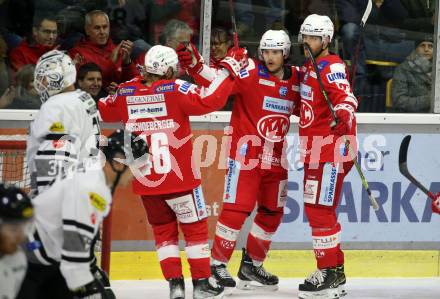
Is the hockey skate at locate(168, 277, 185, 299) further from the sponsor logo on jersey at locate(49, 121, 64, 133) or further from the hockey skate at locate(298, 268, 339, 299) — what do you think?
the sponsor logo on jersey at locate(49, 121, 64, 133)

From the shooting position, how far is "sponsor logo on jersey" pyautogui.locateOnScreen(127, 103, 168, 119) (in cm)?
595

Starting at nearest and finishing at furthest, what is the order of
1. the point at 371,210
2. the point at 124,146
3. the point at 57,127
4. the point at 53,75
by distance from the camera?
1. the point at 124,146
2. the point at 57,127
3. the point at 53,75
4. the point at 371,210

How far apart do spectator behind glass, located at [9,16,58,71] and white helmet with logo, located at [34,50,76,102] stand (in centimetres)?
143

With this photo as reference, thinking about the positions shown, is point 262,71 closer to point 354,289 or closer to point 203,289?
point 203,289

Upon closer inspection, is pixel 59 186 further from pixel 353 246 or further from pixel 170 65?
pixel 353 246

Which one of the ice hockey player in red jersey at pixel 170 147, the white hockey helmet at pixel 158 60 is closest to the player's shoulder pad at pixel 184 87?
the ice hockey player in red jersey at pixel 170 147

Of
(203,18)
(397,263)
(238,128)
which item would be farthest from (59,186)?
(397,263)

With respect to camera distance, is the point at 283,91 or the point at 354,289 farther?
the point at 354,289

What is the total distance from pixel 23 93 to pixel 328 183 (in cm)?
188

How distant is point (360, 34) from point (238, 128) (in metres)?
0.98

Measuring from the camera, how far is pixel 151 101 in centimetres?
595

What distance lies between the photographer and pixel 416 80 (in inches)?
295

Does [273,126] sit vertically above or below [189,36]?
below

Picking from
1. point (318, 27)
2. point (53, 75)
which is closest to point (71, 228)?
point (53, 75)
